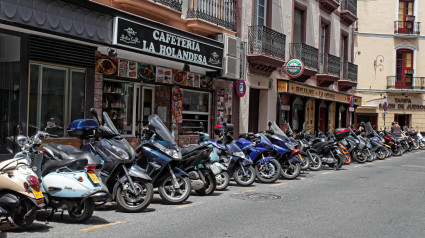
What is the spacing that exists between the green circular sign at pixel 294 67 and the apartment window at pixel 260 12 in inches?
84.0

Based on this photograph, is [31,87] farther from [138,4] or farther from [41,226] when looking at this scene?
[41,226]

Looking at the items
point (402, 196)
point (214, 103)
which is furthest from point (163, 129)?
point (214, 103)

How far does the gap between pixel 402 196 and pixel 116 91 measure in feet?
25.8

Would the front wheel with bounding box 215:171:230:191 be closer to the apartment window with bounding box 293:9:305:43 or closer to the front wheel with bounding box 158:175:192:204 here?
the front wheel with bounding box 158:175:192:204

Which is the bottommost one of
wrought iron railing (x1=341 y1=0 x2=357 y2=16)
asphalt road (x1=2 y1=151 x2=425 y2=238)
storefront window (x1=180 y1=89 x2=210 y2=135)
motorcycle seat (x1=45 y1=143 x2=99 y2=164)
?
asphalt road (x1=2 y1=151 x2=425 y2=238)

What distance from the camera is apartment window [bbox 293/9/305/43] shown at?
23.0m

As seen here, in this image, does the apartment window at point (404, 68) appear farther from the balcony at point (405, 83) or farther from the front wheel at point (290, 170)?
the front wheel at point (290, 170)

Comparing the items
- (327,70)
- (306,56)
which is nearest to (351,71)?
(327,70)

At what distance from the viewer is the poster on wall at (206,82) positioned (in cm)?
1633

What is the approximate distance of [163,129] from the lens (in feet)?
25.5

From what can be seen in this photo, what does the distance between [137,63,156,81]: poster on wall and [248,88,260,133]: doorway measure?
6.77 meters

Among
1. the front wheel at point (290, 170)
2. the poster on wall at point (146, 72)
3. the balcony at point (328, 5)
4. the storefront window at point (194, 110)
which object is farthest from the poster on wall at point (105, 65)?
the balcony at point (328, 5)

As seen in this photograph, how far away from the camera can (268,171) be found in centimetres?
1103

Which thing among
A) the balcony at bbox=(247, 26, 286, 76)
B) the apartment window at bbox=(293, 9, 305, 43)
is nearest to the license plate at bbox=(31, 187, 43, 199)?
the balcony at bbox=(247, 26, 286, 76)
